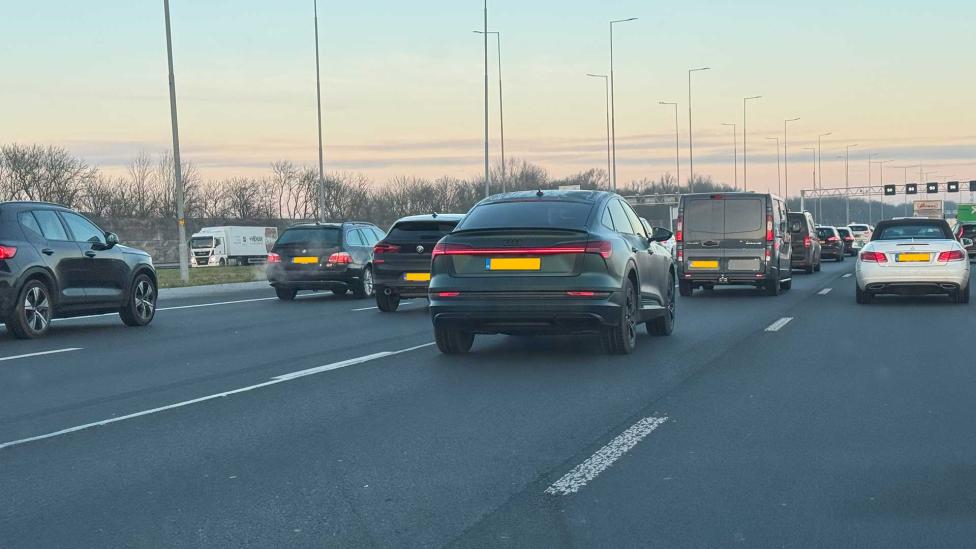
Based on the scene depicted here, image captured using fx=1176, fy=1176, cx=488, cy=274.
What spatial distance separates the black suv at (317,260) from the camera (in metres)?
22.3

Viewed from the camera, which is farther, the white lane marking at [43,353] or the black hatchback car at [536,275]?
the white lane marking at [43,353]

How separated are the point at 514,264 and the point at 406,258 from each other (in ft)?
25.6

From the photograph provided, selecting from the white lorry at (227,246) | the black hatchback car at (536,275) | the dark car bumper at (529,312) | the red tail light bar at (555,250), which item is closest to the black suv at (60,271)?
the black hatchback car at (536,275)

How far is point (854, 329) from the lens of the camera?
580 inches

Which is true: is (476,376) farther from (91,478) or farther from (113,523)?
(113,523)

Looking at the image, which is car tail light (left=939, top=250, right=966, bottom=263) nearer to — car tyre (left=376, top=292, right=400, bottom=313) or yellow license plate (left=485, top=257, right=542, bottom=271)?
car tyre (left=376, top=292, right=400, bottom=313)

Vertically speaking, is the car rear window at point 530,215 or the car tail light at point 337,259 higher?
the car rear window at point 530,215

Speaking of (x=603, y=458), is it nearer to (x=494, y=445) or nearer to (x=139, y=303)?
(x=494, y=445)

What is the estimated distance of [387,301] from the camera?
1880cm


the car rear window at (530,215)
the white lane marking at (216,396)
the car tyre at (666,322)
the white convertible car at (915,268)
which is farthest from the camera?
the white convertible car at (915,268)

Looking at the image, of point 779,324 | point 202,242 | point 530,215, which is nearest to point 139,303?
point 530,215

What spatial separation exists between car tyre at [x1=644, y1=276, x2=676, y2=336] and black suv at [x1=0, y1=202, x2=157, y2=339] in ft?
23.4

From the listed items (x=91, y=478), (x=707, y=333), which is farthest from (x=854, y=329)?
(x=91, y=478)

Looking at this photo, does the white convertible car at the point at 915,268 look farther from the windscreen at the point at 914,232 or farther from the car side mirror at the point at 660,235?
the car side mirror at the point at 660,235
